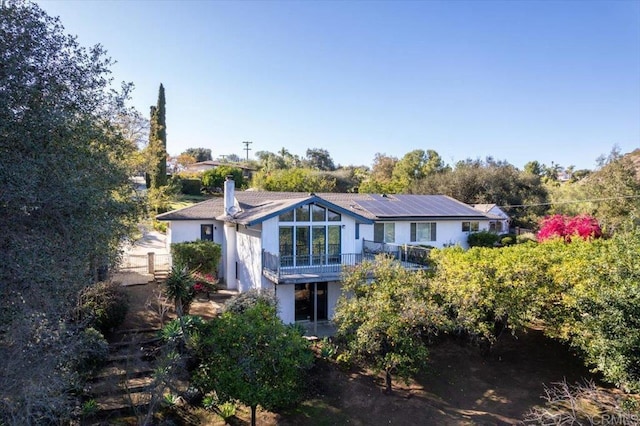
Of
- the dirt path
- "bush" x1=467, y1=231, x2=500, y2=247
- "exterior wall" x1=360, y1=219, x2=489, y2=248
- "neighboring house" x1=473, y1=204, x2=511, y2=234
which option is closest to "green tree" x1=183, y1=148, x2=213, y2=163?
"neighboring house" x1=473, y1=204, x2=511, y2=234

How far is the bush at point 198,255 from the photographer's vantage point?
59.8ft

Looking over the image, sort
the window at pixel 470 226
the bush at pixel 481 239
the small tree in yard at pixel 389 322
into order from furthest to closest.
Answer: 1. the window at pixel 470 226
2. the bush at pixel 481 239
3. the small tree in yard at pixel 389 322

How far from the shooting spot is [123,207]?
26.8ft

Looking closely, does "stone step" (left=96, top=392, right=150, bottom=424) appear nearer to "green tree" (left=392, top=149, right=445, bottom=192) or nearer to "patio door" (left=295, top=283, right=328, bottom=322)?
"patio door" (left=295, top=283, right=328, bottom=322)

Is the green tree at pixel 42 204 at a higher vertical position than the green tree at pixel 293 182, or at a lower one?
lower

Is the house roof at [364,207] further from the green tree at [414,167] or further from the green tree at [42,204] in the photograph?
the green tree at [414,167]

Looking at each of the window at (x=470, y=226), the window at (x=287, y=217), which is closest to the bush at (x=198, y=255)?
the window at (x=287, y=217)

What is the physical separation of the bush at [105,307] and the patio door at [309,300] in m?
7.04

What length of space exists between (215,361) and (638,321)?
11172 millimetres

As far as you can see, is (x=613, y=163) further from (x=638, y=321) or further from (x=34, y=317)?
(x=34, y=317)

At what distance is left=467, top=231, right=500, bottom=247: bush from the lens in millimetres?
25734

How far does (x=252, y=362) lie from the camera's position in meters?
9.59

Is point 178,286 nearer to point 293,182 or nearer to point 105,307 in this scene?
point 105,307

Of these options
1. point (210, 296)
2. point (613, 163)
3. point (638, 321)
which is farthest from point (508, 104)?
point (210, 296)
